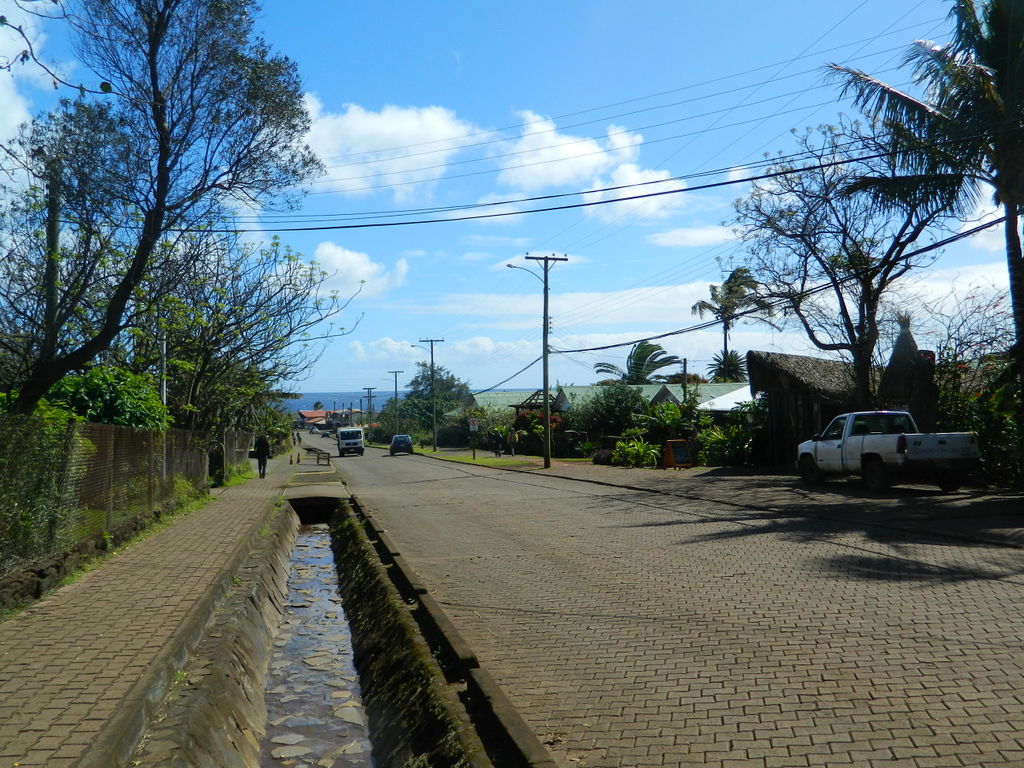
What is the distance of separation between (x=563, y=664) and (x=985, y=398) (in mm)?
16578

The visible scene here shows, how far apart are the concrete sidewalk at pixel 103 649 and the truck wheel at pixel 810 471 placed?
1440 centimetres

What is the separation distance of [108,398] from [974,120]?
1628 centimetres

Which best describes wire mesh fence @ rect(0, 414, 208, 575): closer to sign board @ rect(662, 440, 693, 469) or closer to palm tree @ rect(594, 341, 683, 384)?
sign board @ rect(662, 440, 693, 469)

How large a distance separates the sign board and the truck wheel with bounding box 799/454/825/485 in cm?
889

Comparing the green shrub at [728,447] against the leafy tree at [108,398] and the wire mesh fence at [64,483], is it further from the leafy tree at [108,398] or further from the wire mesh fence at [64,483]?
the wire mesh fence at [64,483]

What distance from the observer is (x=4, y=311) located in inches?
663

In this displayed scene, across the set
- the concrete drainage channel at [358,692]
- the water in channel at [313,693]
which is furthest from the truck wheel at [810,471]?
the concrete drainage channel at [358,692]

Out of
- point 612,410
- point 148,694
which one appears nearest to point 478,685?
point 148,694

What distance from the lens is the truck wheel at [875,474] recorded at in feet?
63.9

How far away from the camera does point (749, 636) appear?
731 centimetres

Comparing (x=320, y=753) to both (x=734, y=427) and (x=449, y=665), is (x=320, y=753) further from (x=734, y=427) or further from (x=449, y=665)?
(x=734, y=427)

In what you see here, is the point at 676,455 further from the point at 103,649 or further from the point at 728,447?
the point at 103,649

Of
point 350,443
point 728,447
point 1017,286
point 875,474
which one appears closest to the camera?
point 1017,286

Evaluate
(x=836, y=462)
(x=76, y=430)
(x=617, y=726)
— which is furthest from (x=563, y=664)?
(x=836, y=462)
